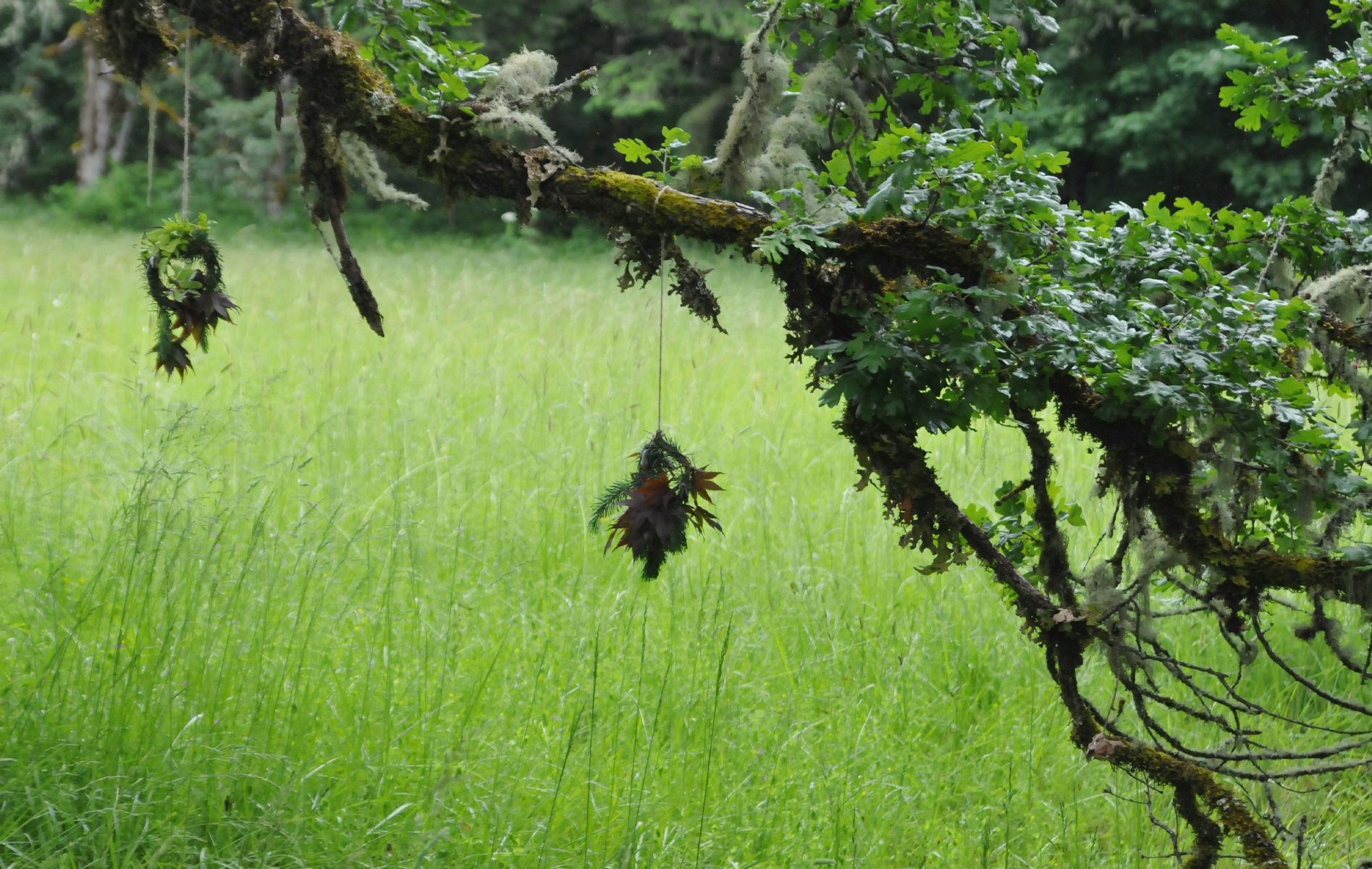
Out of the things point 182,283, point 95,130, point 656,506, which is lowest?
point 656,506

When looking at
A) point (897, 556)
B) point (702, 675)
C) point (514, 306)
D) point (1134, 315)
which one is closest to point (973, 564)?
point (897, 556)

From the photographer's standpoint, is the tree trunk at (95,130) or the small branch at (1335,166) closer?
the small branch at (1335,166)

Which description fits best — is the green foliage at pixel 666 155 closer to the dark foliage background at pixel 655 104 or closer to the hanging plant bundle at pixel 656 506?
the hanging plant bundle at pixel 656 506

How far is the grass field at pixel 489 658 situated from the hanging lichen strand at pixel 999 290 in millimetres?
404

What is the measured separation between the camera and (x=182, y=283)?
7.34 feet

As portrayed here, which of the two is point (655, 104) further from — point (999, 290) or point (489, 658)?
point (999, 290)

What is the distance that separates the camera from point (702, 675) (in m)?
3.49

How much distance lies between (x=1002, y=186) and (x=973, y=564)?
2.89 meters

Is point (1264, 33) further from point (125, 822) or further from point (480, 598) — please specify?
point (125, 822)

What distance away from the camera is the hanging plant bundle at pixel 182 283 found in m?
2.23

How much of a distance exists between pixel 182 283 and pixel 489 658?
1681 millimetres

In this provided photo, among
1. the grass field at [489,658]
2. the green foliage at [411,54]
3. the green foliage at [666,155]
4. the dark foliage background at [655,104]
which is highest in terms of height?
the dark foliage background at [655,104]

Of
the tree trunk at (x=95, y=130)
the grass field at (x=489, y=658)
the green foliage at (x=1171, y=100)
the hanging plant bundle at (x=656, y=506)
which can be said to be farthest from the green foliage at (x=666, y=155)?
the tree trunk at (x=95, y=130)

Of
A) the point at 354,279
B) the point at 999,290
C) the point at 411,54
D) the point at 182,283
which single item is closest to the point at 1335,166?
the point at 999,290
